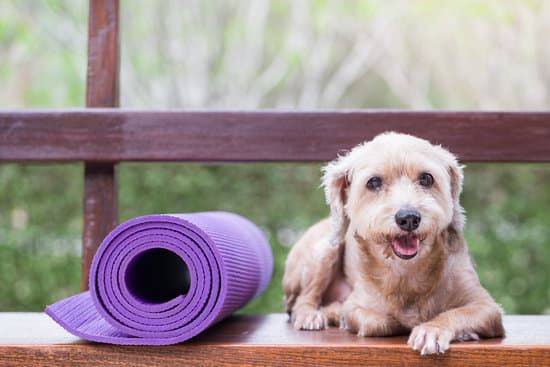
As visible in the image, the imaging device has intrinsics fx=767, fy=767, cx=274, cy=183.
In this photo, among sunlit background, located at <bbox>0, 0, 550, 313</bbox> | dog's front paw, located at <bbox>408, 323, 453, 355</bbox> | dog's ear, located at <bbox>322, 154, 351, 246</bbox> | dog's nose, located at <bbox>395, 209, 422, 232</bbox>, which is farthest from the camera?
sunlit background, located at <bbox>0, 0, 550, 313</bbox>

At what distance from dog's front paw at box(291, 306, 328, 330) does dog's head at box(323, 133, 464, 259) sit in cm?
20

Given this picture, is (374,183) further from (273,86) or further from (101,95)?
(273,86)

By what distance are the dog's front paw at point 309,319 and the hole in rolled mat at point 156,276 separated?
1.02 feet

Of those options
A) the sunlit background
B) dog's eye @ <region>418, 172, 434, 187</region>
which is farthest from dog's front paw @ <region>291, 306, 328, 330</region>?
the sunlit background

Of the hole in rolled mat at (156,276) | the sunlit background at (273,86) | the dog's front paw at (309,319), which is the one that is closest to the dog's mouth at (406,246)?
the dog's front paw at (309,319)

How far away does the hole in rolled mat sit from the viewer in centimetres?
170

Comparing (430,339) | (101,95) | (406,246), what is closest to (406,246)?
(406,246)

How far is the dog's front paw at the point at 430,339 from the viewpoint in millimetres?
1514

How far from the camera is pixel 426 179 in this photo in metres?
1.76

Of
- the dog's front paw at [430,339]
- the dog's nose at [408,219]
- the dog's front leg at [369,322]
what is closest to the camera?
the dog's front paw at [430,339]

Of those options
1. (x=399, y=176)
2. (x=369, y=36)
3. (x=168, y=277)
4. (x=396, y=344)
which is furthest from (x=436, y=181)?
(x=369, y=36)

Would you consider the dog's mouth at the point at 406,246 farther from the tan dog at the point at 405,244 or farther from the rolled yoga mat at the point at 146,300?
the rolled yoga mat at the point at 146,300

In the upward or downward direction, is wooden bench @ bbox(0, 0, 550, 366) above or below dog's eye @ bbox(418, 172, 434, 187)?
above

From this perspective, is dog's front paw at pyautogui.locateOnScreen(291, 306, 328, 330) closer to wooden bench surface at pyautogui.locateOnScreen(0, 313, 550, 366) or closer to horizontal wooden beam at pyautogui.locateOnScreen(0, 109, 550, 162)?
wooden bench surface at pyautogui.locateOnScreen(0, 313, 550, 366)
